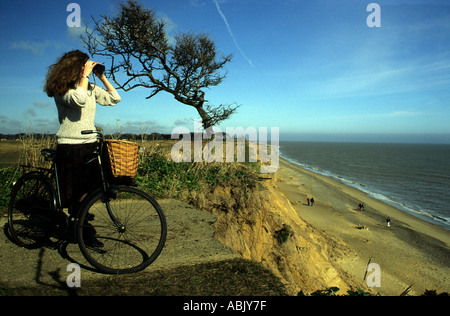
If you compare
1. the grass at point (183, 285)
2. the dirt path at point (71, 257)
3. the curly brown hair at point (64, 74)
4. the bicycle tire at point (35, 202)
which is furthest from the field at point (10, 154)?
the grass at point (183, 285)

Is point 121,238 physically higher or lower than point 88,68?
lower

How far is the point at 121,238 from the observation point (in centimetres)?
394

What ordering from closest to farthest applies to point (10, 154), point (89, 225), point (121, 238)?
point (89, 225)
point (121, 238)
point (10, 154)

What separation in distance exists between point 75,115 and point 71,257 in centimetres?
181

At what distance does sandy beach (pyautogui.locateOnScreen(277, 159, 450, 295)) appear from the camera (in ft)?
36.7

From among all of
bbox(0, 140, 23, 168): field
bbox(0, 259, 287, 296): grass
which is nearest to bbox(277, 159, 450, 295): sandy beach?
bbox(0, 259, 287, 296): grass

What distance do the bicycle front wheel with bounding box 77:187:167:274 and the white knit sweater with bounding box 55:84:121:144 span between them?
0.75 m

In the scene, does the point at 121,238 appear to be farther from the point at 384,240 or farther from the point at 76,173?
the point at 384,240

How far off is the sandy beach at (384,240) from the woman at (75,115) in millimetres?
10836

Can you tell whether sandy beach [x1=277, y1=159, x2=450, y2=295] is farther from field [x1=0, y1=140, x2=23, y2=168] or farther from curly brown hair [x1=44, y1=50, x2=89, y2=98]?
field [x1=0, y1=140, x2=23, y2=168]

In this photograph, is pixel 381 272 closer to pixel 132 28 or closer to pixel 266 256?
pixel 266 256

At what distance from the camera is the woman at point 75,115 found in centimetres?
287

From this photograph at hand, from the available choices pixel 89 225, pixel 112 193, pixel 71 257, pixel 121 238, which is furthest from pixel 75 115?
pixel 121 238
